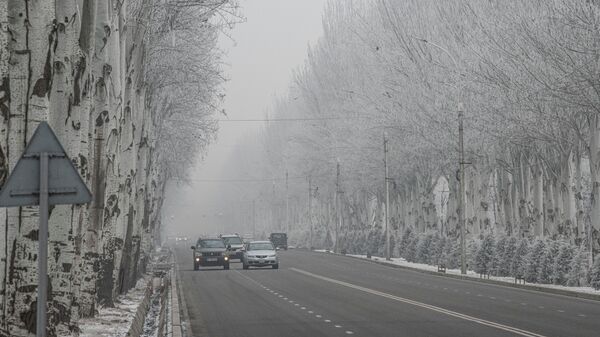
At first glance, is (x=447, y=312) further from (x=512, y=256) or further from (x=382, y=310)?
(x=512, y=256)

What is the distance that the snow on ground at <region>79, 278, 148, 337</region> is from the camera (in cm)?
1523

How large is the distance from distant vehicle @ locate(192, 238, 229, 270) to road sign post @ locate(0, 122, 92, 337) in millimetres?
44735

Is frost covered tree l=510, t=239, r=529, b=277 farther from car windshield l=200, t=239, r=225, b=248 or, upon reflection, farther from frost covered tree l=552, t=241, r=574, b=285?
car windshield l=200, t=239, r=225, b=248

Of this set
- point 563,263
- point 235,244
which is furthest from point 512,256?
point 235,244

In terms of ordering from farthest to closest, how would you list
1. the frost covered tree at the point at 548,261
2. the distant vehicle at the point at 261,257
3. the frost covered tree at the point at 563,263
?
the distant vehicle at the point at 261,257 < the frost covered tree at the point at 548,261 < the frost covered tree at the point at 563,263

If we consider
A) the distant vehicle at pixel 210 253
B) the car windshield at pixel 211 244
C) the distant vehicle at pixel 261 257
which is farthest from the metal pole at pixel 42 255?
the car windshield at pixel 211 244

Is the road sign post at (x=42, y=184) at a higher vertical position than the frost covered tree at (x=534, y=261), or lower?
higher

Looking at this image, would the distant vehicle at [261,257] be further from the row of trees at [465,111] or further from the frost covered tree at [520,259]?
the frost covered tree at [520,259]

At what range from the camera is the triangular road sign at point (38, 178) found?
739 cm

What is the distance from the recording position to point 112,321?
1733 cm

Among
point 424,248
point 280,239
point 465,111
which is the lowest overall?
point 424,248

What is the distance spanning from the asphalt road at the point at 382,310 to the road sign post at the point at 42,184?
10.2 metres

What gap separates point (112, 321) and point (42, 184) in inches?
410

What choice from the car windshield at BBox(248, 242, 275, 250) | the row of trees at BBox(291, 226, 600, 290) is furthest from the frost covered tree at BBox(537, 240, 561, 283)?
the car windshield at BBox(248, 242, 275, 250)
